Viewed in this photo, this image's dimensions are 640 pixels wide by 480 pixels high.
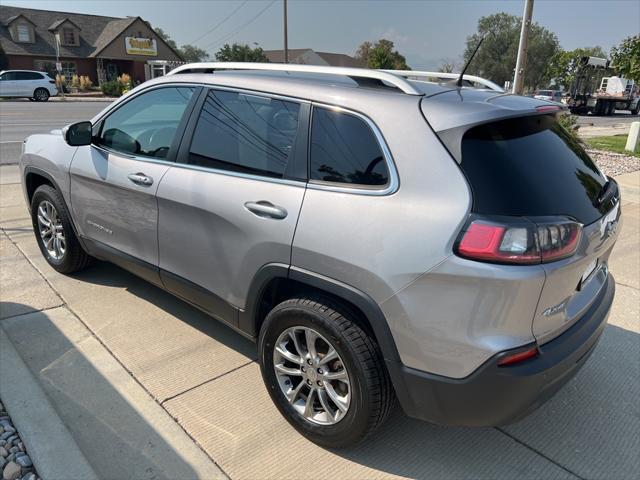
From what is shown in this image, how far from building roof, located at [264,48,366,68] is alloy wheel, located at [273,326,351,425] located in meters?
73.4

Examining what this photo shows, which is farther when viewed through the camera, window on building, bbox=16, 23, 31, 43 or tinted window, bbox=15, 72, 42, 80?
window on building, bbox=16, 23, 31, 43

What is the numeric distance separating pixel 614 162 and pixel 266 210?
1203 centimetres

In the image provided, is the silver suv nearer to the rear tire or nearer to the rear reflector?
the rear reflector

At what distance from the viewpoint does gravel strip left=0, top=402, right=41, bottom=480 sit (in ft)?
7.69

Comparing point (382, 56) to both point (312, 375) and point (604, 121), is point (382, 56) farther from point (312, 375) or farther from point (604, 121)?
point (312, 375)

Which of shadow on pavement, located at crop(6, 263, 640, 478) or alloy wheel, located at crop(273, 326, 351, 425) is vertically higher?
alloy wheel, located at crop(273, 326, 351, 425)

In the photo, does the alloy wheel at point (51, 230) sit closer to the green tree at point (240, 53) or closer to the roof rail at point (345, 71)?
the roof rail at point (345, 71)

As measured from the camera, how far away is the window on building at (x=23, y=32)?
148ft

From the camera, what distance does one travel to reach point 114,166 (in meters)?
3.55

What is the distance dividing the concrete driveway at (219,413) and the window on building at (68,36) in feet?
171

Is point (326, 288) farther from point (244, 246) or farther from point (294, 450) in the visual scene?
point (294, 450)

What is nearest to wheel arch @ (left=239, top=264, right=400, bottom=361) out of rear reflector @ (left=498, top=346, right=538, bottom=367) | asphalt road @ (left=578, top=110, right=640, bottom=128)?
rear reflector @ (left=498, top=346, right=538, bottom=367)

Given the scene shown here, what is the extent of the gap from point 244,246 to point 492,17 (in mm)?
82513

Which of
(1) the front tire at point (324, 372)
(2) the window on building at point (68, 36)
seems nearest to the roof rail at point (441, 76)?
(1) the front tire at point (324, 372)
